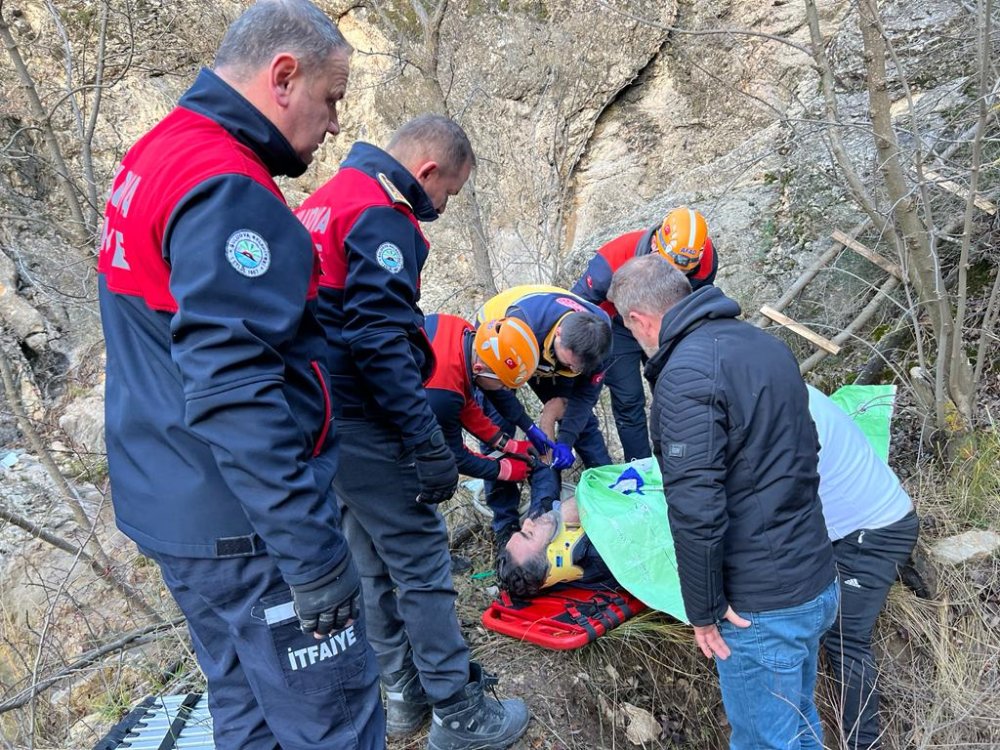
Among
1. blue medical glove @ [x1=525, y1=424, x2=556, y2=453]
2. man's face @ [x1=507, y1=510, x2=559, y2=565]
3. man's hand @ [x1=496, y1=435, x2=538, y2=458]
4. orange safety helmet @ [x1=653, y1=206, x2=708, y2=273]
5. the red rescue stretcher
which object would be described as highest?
orange safety helmet @ [x1=653, y1=206, x2=708, y2=273]

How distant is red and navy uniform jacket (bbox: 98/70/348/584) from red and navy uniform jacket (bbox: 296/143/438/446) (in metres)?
0.45

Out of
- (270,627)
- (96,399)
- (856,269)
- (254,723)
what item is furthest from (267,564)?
(96,399)

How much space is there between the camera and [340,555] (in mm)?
1536

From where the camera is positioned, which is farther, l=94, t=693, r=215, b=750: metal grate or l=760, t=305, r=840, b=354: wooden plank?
l=760, t=305, r=840, b=354: wooden plank

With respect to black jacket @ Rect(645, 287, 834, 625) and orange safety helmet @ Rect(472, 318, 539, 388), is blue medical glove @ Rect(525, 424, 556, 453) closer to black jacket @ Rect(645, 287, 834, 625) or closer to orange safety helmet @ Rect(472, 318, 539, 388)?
orange safety helmet @ Rect(472, 318, 539, 388)

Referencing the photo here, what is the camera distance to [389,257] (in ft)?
7.09

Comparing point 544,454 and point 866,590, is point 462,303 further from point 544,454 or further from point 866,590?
point 866,590

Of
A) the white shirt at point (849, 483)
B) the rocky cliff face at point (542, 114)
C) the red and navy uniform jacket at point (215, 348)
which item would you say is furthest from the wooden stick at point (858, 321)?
the red and navy uniform jacket at point (215, 348)

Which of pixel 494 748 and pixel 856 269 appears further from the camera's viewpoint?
pixel 856 269

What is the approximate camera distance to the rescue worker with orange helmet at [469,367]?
2957 mm

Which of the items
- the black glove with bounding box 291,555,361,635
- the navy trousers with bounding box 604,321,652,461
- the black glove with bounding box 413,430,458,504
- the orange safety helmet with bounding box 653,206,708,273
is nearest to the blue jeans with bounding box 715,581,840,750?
the black glove with bounding box 413,430,458,504

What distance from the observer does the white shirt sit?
2540 millimetres

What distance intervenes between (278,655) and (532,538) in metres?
1.81

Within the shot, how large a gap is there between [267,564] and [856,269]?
16.1 feet
